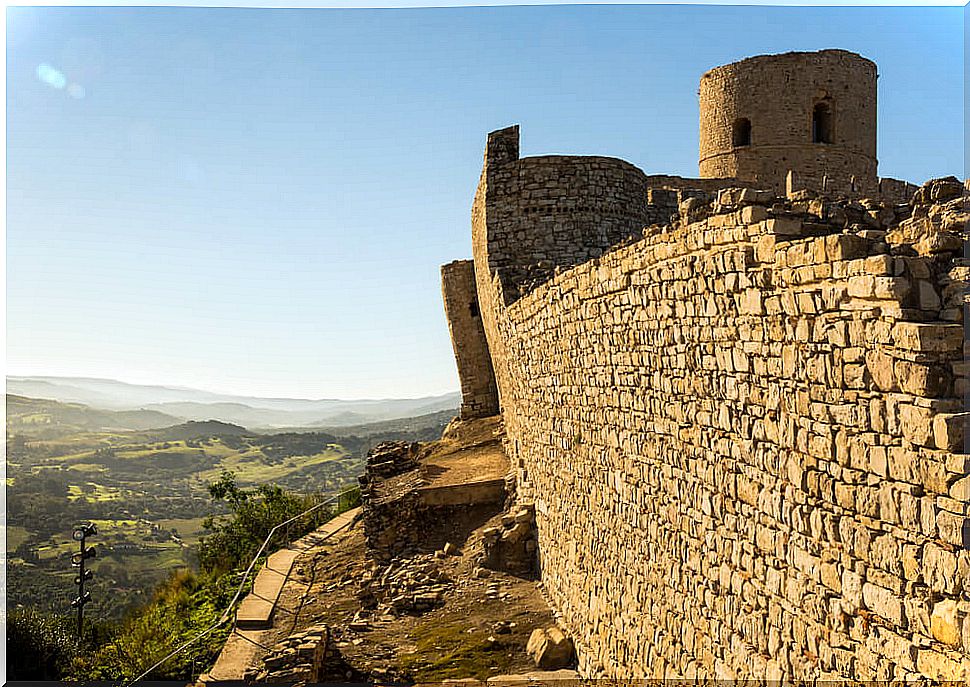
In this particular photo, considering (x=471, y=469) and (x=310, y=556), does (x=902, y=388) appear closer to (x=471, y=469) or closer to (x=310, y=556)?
(x=471, y=469)

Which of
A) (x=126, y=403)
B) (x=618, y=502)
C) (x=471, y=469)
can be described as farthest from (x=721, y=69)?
(x=126, y=403)

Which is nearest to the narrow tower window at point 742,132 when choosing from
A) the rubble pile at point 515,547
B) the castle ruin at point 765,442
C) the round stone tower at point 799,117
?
the round stone tower at point 799,117

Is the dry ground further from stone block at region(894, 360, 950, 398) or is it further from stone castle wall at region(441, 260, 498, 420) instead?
stone castle wall at region(441, 260, 498, 420)

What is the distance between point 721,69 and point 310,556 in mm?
12019

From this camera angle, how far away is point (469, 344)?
16422 millimetres

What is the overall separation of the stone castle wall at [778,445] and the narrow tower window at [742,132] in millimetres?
11341

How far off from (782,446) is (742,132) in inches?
571

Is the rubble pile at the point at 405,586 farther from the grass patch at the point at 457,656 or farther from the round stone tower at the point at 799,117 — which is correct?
the round stone tower at the point at 799,117

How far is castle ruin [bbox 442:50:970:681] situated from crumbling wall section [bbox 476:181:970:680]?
12 mm

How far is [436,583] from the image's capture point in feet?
32.3

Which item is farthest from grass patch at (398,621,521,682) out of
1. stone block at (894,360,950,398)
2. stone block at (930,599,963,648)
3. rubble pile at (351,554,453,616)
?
stone block at (894,360,950,398)

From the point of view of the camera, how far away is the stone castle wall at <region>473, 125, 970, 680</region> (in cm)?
293

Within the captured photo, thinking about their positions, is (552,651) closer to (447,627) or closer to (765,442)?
(447,627)

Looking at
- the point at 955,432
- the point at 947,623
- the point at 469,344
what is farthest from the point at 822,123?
the point at 947,623
